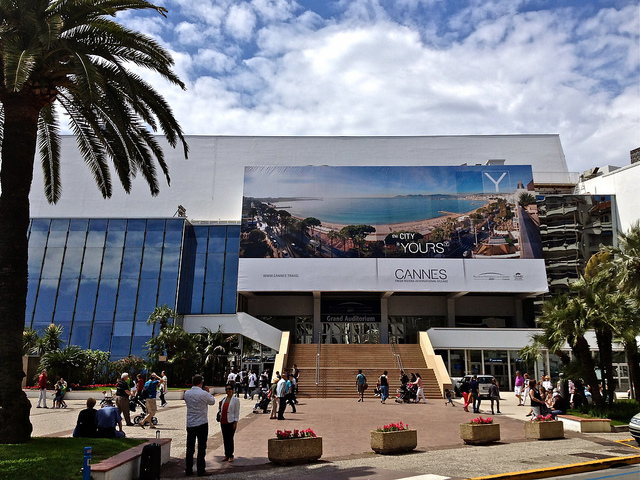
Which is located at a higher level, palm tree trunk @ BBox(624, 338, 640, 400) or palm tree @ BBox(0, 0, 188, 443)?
palm tree @ BBox(0, 0, 188, 443)

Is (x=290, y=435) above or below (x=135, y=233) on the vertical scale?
below

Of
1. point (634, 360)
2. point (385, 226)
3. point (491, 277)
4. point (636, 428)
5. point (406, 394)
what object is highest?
point (385, 226)

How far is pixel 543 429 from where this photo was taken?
13844 millimetres

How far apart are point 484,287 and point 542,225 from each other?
835cm

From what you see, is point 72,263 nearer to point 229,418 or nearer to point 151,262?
point 151,262

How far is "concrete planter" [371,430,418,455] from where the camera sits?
1156 cm

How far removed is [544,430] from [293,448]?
7404 mm

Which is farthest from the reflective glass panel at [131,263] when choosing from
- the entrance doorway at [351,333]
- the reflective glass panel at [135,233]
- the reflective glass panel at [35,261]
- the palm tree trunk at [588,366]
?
the palm tree trunk at [588,366]

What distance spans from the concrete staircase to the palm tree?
20.0 meters

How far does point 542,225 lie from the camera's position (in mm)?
44375

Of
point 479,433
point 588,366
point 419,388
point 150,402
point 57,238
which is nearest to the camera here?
point 479,433

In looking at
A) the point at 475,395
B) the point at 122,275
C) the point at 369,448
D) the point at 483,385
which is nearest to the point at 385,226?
the point at 483,385

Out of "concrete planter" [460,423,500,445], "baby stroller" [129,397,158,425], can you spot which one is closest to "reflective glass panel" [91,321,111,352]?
"baby stroller" [129,397,158,425]

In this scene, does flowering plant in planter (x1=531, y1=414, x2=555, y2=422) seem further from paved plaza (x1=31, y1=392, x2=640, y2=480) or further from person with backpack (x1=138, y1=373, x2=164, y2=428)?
person with backpack (x1=138, y1=373, x2=164, y2=428)
